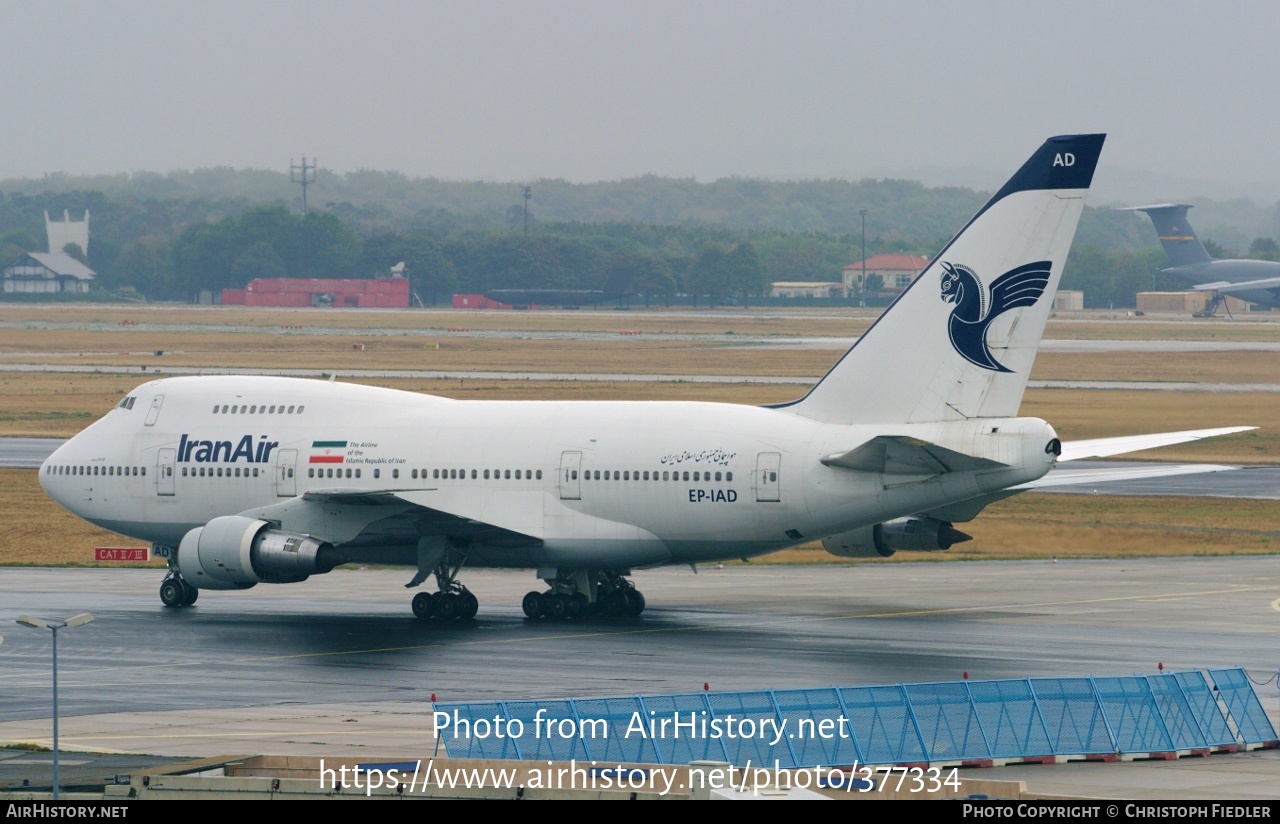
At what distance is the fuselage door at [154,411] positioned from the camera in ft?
164

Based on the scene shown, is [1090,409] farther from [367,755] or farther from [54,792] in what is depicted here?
[54,792]

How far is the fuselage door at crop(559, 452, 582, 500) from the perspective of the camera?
44.8m

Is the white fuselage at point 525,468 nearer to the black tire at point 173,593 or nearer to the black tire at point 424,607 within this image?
the black tire at point 424,607

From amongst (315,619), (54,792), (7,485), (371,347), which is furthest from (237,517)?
(371,347)

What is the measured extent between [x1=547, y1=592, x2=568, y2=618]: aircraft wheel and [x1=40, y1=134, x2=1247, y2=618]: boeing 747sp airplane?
55mm

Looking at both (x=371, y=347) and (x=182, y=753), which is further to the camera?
(x=371, y=347)

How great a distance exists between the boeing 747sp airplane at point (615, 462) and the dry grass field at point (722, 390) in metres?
12.2

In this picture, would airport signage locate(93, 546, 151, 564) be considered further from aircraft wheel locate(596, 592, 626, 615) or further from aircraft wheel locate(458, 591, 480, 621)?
aircraft wheel locate(596, 592, 626, 615)

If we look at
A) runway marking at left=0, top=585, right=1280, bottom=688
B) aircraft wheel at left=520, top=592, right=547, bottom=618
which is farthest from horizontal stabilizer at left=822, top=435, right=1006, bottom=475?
aircraft wheel at left=520, top=592, right=547, bottom=618

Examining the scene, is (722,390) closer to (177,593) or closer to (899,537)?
(177,593)

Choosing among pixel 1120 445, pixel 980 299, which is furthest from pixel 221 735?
pixel 1120 445

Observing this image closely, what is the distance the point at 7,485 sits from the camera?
232ft

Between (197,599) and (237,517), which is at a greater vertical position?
(237,517)

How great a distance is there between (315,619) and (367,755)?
63.2ft
